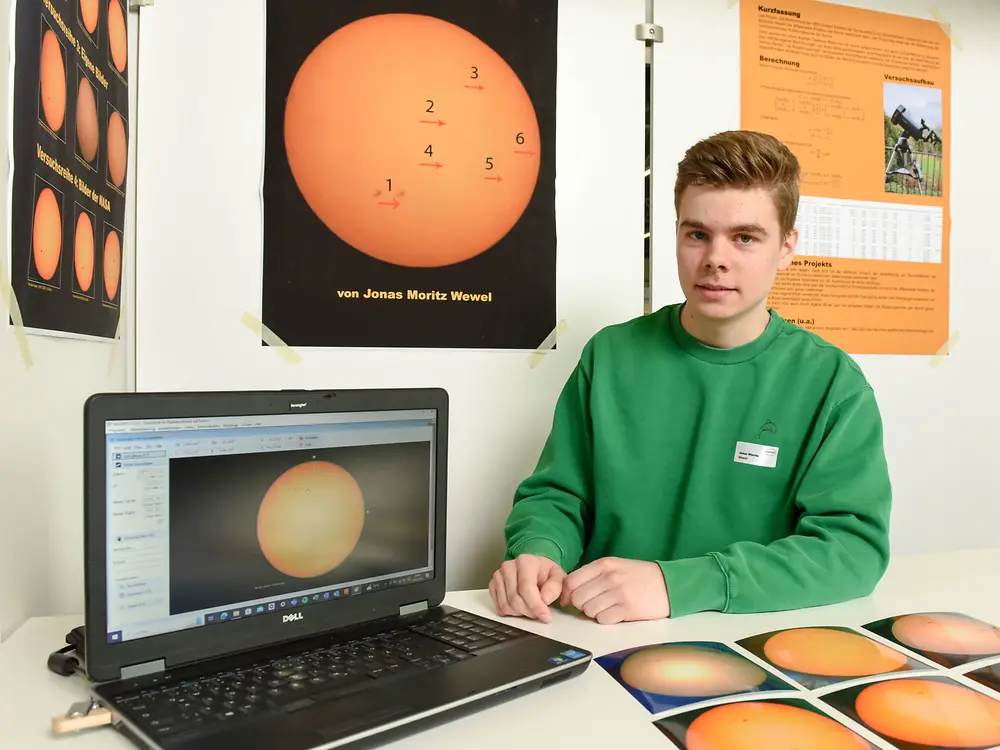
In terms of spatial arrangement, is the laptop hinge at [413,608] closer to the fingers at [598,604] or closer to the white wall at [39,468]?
the fingers at [598,604]

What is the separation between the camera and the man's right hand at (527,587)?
85 cm

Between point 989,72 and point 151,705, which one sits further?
point 989,72

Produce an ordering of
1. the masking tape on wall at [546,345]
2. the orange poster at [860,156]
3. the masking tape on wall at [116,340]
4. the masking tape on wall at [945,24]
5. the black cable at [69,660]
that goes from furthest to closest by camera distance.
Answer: the masking tape on wall at [945,24], the orange poster at [860,156], the masking tape on wall at [546,345], the masking tape on wall at [116,340], the black cable at [69,660]

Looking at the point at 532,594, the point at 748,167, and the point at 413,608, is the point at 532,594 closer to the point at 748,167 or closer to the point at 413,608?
the point at 413,608

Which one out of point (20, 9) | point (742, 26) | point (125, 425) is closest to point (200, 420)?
point (125, 425)

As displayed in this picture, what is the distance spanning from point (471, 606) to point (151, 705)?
1.32 feet

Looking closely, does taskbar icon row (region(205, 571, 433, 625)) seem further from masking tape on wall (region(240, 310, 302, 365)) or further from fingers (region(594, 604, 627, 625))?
masking tape on wall (region(240, 310, 302, 365))

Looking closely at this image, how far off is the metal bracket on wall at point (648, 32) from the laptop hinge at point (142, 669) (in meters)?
1.42

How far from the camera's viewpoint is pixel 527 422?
153cm

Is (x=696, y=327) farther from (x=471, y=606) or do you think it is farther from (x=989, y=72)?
(x=989, y=72)

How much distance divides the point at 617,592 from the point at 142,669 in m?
0.48

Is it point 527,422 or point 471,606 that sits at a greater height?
point 527,422

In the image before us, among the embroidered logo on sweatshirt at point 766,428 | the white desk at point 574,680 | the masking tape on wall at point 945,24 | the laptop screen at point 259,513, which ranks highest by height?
the masking tape on wall at point 945,24

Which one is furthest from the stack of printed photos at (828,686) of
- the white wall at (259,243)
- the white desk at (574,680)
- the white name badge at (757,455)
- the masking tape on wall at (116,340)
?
the masking tape on wall at (116,340)
